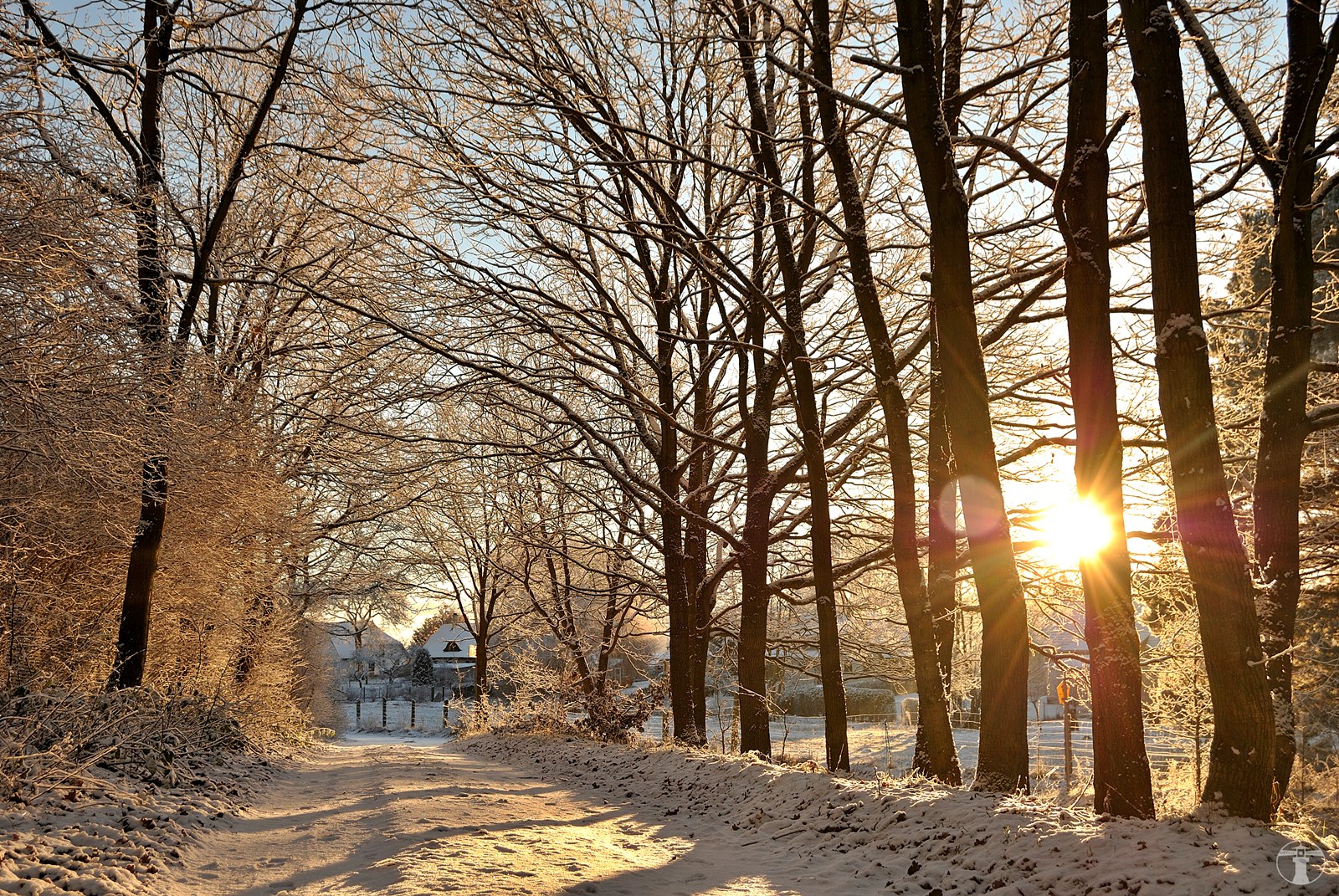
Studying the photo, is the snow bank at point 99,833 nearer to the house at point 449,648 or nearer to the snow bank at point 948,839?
the snow bank at point 948,839

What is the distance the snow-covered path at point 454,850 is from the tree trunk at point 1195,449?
2.86 metres

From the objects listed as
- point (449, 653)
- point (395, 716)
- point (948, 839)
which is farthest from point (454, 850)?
point (449, 653)

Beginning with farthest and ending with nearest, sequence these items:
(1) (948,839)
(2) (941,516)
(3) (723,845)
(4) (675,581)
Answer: (4) (675,581) < (2) (941,516) < (3) (723,845) < (1) (948,839)

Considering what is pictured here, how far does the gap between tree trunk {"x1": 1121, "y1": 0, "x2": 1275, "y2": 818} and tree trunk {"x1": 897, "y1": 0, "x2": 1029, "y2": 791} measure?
64.9 inches

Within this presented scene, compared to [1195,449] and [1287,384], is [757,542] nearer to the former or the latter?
[1287,384]

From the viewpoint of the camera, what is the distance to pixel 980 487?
677 centimetres

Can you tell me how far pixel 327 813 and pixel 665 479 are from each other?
7.39 metres

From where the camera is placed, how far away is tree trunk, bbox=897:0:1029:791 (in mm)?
6742

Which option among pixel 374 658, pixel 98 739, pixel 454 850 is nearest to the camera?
pixel 454 850

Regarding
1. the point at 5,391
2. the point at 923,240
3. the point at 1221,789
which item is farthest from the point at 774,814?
the point at 923,240

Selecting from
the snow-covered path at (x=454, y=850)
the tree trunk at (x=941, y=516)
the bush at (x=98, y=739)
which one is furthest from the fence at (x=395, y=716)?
the tree trunk at (x=941, y=516)

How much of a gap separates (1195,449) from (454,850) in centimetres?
564

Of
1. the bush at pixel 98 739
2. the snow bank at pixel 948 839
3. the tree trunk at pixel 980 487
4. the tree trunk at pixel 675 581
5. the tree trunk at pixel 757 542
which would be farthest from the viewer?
the tree trunk at pixel 675 581

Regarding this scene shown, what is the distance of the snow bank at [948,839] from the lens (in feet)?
13.9
